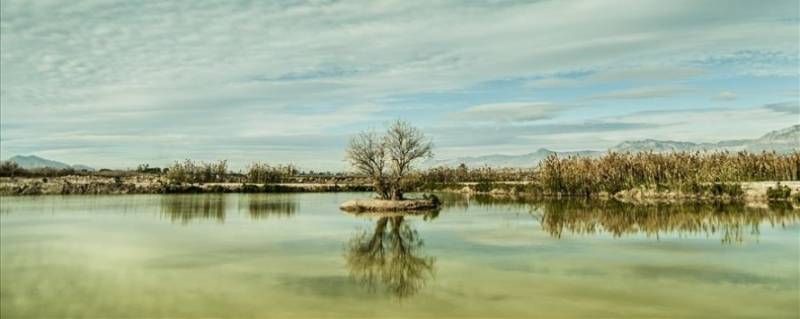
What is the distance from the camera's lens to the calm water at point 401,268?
9.19 meters

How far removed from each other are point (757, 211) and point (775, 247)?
46.1 ft

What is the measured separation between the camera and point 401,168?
34656 millimetres

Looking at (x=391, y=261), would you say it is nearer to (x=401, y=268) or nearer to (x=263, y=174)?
(x=401, y=268)

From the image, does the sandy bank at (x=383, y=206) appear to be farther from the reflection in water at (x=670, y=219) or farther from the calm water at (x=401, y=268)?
the calm water at (x=401, y=268)

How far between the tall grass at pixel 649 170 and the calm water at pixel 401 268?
817 inches

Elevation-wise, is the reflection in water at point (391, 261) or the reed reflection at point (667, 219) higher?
the reed reflection at point (667, 219)

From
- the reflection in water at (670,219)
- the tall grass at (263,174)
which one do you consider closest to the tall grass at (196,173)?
the tall grass at (263,174)

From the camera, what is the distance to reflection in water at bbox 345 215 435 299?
11047 millimetres

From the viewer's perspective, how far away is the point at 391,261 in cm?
1391

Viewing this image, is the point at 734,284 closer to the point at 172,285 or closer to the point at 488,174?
the point at 172,285

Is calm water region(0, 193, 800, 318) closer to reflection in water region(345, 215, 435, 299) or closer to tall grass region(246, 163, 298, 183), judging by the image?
reflection in water region(345, 215, 435, 299)

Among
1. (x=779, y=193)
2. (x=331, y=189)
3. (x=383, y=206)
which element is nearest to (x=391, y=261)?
(x=383, y=206)

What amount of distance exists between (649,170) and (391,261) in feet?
130

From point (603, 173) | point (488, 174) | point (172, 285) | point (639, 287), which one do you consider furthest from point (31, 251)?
point (488, 174)
